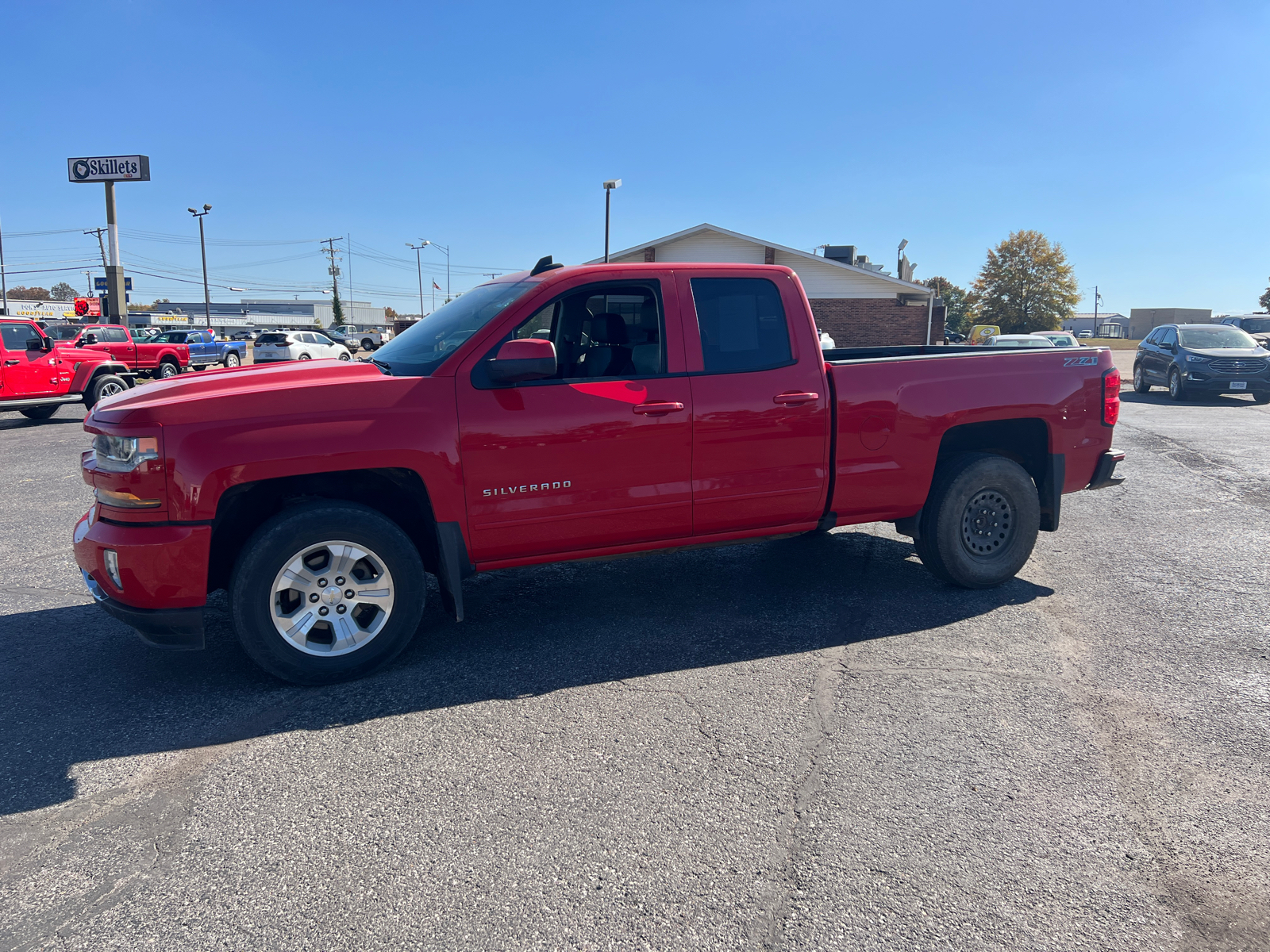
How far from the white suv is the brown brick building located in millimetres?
12565

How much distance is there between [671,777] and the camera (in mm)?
3252

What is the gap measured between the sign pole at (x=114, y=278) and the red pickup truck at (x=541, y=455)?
108ft

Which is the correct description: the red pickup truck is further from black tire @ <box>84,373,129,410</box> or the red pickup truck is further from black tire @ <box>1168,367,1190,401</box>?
black tire @ <box>1168,367,1190,401</box>

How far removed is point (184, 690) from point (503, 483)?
1.75 metres

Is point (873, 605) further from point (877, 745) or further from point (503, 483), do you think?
point (503, 483)

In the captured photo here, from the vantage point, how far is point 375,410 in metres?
3.99

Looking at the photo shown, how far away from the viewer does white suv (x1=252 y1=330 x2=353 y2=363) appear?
33.2m

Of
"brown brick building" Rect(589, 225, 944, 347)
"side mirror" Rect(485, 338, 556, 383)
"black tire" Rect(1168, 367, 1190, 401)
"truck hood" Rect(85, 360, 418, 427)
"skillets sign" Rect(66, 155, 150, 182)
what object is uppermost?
"skillets sign" Rect(66, 155, 150, 182)

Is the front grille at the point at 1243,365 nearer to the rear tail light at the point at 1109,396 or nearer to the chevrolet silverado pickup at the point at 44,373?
the rear tail light at the point at 1109,396

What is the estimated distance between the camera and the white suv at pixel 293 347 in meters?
33.2

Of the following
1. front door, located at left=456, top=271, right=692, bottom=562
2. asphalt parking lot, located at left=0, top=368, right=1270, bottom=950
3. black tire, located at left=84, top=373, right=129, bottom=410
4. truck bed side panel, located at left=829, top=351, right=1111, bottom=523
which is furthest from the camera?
black tire, located at left=84, top=373, right=129, bottom=410

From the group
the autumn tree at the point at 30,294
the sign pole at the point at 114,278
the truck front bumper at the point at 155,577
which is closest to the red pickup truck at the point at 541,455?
the truck front bumper at the point at 155,577

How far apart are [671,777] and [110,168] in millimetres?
40649

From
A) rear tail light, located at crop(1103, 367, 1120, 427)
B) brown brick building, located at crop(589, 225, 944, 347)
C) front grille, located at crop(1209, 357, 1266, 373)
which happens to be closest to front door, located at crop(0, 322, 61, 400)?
rear tail light, located at crop(1103, 367, 1120, 427)
